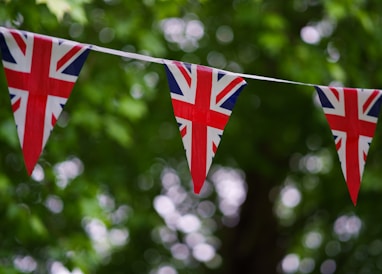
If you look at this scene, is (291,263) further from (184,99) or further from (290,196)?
(184,99)

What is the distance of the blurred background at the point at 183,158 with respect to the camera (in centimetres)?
340

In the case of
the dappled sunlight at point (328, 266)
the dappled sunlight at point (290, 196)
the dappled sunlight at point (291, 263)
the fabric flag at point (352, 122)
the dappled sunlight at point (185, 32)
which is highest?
the fabric flag at point (352, 122)

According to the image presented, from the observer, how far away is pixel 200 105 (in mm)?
2330

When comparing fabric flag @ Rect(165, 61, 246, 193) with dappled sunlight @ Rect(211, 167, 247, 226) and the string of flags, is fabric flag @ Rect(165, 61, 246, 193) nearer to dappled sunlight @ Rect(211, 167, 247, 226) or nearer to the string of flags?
the string of flags

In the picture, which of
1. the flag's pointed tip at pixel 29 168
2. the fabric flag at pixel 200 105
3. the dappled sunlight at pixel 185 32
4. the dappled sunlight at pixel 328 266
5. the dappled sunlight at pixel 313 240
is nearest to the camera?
the flag's pointed tip at pixel 29 168

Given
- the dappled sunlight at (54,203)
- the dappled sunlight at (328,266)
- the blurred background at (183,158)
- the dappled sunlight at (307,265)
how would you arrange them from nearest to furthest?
the blurred background at (183,158), the dappled sunlight at (54,203), the dappled sunlight at (328,266), the dappled sunlight at (307,265)

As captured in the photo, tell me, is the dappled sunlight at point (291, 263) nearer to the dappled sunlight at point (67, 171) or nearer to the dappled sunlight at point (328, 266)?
the dappled sunlight at point (328, 266)

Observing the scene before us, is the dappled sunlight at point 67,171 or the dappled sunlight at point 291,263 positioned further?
the dappled sunlight at point 291,263

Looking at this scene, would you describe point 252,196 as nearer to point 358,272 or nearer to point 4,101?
point 358,272

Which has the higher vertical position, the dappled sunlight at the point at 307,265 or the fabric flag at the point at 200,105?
the fabric flag at the point at 200,105

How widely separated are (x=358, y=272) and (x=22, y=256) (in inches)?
124

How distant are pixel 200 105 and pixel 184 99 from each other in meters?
0.06

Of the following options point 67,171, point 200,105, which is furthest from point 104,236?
point 200,105

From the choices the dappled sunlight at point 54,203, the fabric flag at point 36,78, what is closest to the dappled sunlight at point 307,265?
the dappled sunlight at point 54,203
